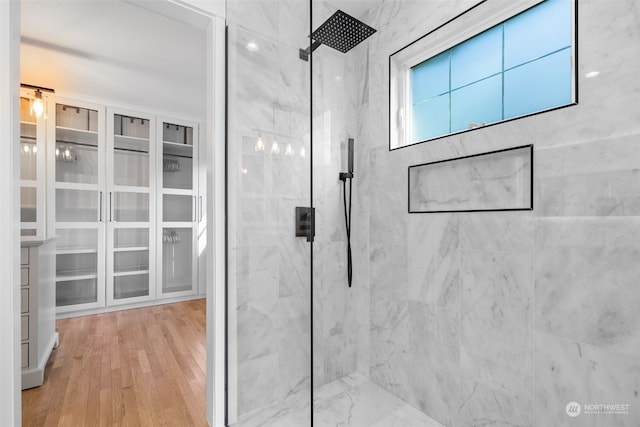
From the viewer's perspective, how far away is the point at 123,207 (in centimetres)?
361

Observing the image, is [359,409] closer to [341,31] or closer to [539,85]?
[539,85]

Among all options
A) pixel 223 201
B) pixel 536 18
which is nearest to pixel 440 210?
pixel 536 18

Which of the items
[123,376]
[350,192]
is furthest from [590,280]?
[123,376]

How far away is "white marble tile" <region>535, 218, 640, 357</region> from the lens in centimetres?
101

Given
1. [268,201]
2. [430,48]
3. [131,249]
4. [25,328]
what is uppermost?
[430,48]

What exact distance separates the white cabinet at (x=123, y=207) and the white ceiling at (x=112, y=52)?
0.42 m

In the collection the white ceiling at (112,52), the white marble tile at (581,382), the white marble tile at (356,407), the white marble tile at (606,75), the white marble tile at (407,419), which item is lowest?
the white marble tile at (356,407)

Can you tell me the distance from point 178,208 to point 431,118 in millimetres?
3413

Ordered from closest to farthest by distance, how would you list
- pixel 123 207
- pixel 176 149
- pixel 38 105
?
pixel 38 105 < pixel 123 207 < pixel 176 149

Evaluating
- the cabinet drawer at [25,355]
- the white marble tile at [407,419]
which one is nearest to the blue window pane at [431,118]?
the white marble tile at [407,419]

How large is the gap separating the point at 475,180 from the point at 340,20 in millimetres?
1049

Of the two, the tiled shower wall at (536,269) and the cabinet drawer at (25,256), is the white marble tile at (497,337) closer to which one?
the tiled shower wall at (536,269)

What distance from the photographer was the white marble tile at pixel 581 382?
1003 mm

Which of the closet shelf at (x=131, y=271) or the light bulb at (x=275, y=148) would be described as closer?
the light bulb at (x=275, y=148)
